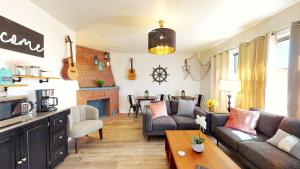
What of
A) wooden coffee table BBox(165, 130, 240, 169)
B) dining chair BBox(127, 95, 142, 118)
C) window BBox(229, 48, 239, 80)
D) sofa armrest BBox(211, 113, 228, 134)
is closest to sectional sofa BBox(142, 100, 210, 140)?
sofa armrest BBox(211, 113, 228, 134)

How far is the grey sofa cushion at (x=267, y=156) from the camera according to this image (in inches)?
67.3

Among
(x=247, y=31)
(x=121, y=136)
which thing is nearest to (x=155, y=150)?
(x=121, y=136)

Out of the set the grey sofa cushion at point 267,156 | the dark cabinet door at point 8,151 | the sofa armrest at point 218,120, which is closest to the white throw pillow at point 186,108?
the sofa armrest at point 218,120

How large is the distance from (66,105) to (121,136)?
4.68ft

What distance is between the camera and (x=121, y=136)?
12.5 feet

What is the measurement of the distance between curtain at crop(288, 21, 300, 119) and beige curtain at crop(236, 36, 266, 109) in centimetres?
58

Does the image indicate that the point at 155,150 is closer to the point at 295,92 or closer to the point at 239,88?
the point at 239,88

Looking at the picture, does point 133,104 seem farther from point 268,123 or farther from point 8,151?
point 8,151

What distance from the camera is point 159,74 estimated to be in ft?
21.8

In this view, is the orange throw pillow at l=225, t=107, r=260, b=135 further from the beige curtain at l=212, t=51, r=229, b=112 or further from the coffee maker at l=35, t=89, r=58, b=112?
the coffee maker at l=35, t=89, r=58, b=112

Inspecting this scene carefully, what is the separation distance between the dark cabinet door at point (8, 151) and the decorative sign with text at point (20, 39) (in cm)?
110

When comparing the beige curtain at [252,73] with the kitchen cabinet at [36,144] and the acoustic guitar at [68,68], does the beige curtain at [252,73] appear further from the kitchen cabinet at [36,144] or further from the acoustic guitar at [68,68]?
the acoustic guitar at [68,68]

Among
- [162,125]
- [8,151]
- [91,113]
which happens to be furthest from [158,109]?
[8,151]

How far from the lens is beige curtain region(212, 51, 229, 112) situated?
4500 mm
